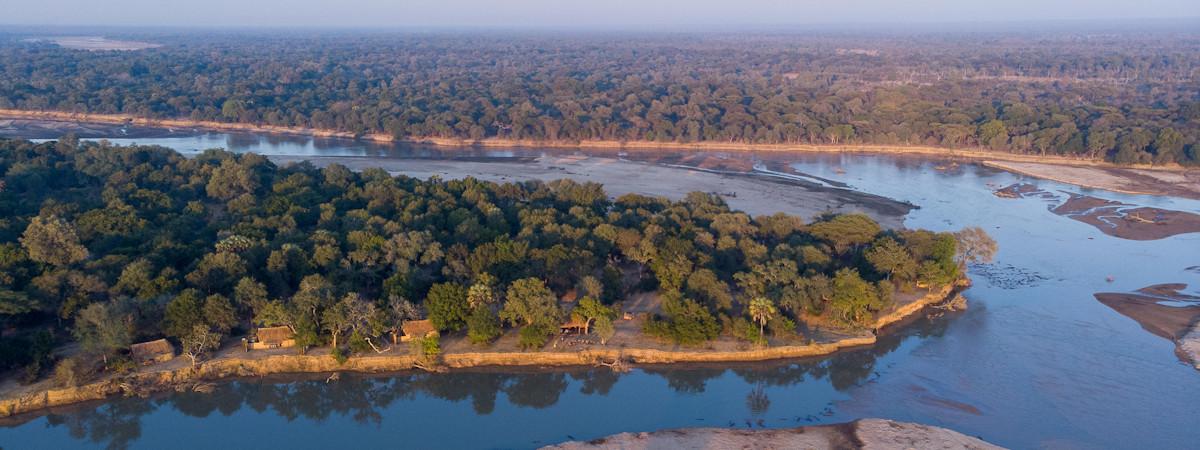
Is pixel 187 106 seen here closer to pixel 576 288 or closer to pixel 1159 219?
pixel 576 288

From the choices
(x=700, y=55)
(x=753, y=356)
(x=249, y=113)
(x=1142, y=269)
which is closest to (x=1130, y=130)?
(x=1142, y=269)

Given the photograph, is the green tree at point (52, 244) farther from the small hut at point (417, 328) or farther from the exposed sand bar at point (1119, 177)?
the exposed sand bar at point (1119, 177)

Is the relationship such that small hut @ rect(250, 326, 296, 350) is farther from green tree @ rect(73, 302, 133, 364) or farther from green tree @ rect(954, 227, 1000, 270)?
green tree @ rect(954, 227, 1000, 270)

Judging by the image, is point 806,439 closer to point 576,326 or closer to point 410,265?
point 576,326

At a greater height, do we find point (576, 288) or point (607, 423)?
point (576, 288)

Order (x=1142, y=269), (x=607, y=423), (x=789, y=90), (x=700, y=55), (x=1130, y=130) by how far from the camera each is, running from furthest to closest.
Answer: (x=700, y=55) → (x=789, y=90) → (x=1130, y=130) → (x=1142, y=269) → (x=607, y=423)

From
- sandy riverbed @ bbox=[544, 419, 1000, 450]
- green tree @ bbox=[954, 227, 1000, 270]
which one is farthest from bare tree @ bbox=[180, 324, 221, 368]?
green tree @ bbox=[954, 227, 1000, 270]

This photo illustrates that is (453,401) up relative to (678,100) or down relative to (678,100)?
down

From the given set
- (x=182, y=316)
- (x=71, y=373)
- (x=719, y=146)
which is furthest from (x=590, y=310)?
(x=719, y=146)
